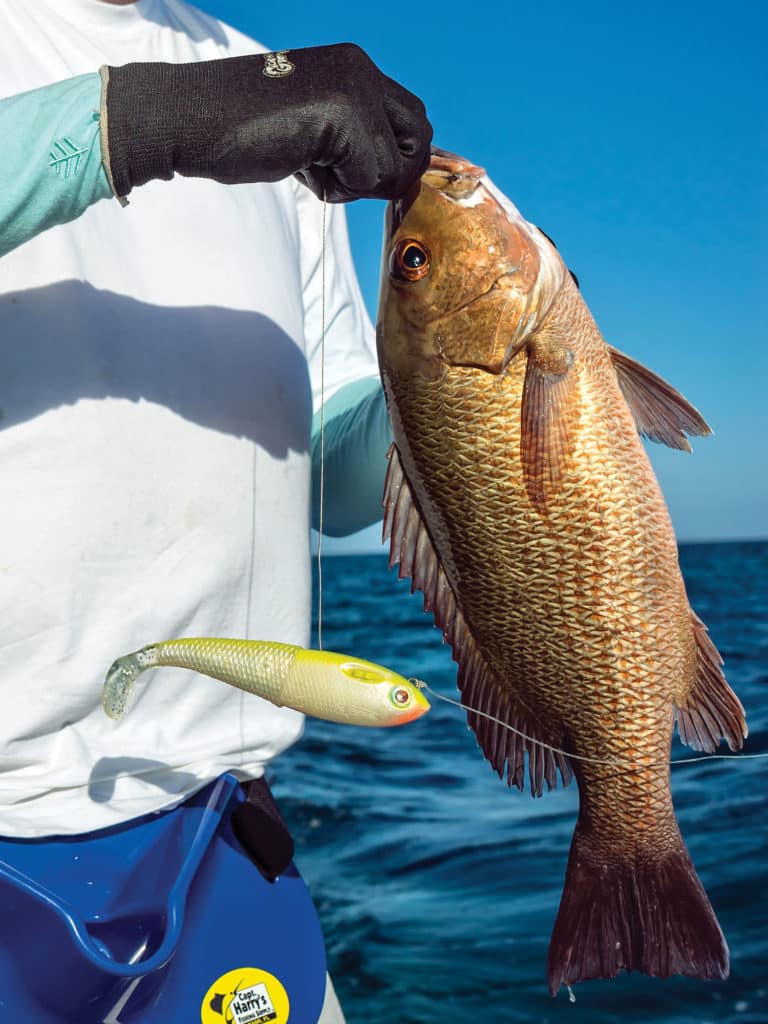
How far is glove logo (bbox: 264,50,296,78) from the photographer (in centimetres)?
150

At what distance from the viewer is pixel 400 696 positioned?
1.27 m

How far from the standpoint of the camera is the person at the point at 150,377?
148cm

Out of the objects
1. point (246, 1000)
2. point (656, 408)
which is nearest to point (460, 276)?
point (656, 408)

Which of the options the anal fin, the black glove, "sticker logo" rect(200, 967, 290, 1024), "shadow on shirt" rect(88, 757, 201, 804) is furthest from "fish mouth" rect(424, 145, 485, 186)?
"sticker logo" rect(200, 967, 290, 1024)

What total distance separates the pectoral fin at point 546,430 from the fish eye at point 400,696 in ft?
2.04

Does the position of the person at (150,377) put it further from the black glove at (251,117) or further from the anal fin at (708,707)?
the anal fin at (708,707)

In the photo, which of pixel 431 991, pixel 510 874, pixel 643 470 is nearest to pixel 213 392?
pixel 643 470

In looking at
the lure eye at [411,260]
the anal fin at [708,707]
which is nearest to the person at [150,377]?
→ the lure eye at [411,260]

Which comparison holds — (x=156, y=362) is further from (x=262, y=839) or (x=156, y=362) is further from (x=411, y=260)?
(x=262, y=839)

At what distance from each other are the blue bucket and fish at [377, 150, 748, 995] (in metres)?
0.53

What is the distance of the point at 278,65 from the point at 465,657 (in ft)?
3.75

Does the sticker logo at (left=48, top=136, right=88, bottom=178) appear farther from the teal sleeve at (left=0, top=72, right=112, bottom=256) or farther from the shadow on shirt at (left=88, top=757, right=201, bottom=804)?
the shadow on shirt at (left=88, top=757, right=201, bottom=804)

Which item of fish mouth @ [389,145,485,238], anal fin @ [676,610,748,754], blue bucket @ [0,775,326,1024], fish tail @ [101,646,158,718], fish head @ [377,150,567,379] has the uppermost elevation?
fish mouth @ [389,145,485,238]

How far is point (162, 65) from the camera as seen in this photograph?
4.91 ft
